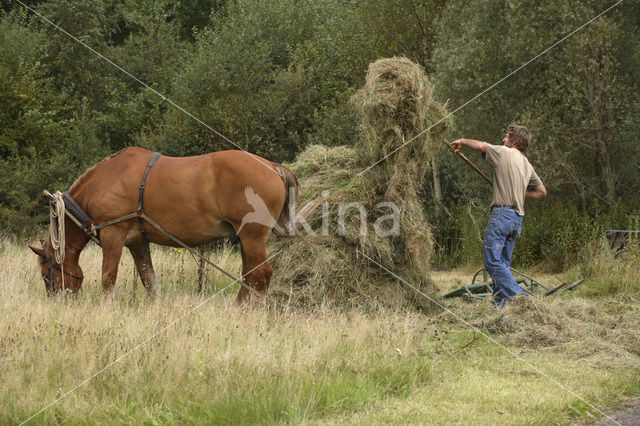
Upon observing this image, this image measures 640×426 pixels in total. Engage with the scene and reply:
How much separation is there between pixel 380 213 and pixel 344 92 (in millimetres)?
10539

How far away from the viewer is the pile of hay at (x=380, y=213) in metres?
7.22

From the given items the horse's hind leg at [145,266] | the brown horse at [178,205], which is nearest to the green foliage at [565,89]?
the brown horse at [178,205]

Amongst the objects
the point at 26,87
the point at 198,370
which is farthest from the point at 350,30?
the point at 198,370

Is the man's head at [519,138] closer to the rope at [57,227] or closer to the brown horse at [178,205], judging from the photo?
the brown horse at [178,205]

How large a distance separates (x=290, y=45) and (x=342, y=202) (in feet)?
47.1

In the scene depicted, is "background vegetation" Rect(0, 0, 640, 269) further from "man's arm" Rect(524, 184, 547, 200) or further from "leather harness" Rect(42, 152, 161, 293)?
"leather harness" Rect(42, 152, 161, 293)

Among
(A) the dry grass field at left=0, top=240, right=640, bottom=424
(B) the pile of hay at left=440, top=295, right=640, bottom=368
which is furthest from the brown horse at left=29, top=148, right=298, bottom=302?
(B) the pile of hay at left=440, top=295, right=640, bottom=368

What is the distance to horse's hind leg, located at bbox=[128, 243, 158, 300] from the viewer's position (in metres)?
7.14

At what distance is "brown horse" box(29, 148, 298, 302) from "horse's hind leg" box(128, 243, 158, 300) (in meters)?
0.33

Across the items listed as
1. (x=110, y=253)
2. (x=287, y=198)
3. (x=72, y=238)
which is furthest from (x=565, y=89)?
(x=72, y=238)

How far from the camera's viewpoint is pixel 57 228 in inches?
266

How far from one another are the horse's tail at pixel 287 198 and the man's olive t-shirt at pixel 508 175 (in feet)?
7.06

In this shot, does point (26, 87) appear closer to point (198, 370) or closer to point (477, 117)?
point (477, 117)

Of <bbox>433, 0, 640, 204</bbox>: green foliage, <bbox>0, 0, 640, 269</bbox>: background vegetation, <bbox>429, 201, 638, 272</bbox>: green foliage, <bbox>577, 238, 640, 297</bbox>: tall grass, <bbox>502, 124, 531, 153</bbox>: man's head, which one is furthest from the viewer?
<bbox>0, 0, 640, 269</bbox>: background vegetation
